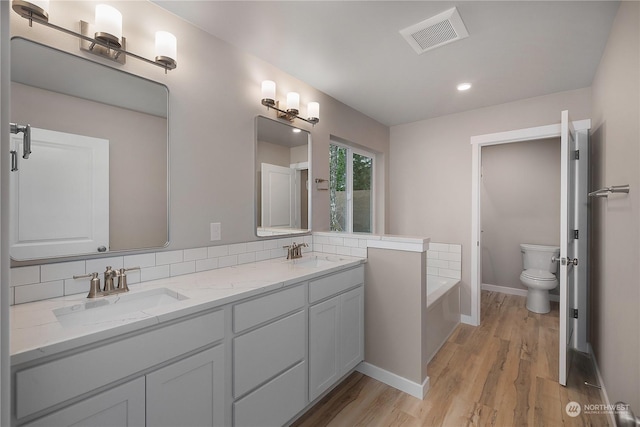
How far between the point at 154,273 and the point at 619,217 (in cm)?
271

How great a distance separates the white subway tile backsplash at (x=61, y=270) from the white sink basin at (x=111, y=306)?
19cm

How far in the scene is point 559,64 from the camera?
7.34 ft

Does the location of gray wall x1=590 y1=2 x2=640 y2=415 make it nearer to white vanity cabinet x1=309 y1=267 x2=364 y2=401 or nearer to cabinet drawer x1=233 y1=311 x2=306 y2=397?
white vanity cabinet x1=309 y1=267 x2=364 y2=401

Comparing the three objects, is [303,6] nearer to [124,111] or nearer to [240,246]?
[124,111]

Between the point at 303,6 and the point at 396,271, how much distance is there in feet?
5.95

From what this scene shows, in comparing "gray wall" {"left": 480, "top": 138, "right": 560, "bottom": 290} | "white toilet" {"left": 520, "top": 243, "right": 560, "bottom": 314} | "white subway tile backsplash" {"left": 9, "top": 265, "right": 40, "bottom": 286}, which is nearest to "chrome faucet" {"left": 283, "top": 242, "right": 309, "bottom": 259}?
"white subway tile backsplash" {"left": 9, "top": 265, "right": 40, "bottom": 286}

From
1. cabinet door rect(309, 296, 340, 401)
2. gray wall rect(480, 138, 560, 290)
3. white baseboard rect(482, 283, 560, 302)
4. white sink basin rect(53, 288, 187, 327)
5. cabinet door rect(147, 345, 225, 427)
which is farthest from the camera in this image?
white baseboard rect(482, 283, 560, 302)

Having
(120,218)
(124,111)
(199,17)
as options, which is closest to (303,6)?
(199,17)

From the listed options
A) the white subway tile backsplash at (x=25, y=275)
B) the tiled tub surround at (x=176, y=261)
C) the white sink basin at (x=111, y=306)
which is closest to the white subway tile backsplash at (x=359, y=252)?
the tiled tub surround at (x=176, y=261)

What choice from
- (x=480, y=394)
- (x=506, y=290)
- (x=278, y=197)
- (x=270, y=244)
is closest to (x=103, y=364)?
(x=270, y=244)

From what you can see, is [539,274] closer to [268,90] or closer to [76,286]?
[268,90]

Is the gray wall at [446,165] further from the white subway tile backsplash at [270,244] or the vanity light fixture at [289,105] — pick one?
the white subway tile backsplash at [270,244]

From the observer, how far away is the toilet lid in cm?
344

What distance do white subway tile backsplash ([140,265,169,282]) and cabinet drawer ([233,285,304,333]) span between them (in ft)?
1.99
